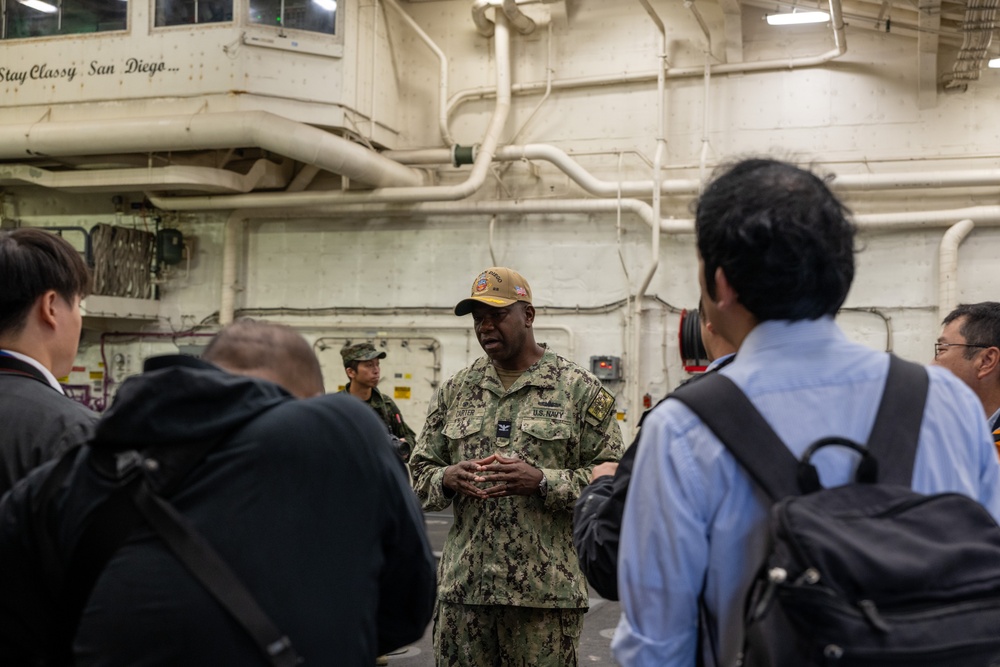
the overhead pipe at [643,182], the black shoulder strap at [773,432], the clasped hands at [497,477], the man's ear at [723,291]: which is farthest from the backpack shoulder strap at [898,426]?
the overhead pipe at [643,182]

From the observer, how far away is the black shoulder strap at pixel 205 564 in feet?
4.78

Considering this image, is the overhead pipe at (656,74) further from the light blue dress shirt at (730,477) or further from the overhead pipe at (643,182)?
the light blue dress shirt at (730,477)

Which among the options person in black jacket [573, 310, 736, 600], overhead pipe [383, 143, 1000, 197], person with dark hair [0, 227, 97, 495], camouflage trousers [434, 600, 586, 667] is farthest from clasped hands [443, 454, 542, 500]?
overhead pipe [383, 143, 1000, 197]

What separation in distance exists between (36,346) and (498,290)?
196 centimetres

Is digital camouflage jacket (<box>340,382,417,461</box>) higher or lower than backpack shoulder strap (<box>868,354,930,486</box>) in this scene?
lower

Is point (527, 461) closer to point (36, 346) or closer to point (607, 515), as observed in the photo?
point (607, 515)

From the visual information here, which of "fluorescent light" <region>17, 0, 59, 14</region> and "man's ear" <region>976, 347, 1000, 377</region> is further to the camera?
"fluorescent light" <region>17, 0, 59, 14</region>

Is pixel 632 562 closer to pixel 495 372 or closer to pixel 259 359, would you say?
pixel 259 359

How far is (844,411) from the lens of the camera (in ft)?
5.08

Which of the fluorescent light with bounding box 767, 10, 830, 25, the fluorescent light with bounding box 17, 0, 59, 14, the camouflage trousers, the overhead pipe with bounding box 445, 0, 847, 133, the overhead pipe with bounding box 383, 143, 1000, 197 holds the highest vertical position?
the fluorescent light with bounding box 17, 0, 59, 14

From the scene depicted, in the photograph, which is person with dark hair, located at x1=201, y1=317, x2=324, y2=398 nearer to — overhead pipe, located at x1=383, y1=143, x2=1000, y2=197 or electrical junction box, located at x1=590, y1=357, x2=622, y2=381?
overhead pipe, located at x1=383, y1=143, x2=1000, y2=197

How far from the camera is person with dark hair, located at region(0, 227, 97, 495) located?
6.24 feet

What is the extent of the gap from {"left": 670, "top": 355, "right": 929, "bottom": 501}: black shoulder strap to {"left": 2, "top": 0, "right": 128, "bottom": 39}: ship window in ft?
31.5

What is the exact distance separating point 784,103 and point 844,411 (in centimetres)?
834
